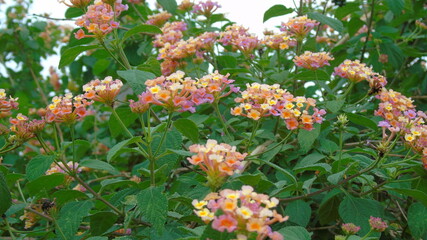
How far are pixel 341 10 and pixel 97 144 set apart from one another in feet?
5.11

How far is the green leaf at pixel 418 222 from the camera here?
1.31m

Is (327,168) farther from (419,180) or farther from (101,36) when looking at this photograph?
(101,36)

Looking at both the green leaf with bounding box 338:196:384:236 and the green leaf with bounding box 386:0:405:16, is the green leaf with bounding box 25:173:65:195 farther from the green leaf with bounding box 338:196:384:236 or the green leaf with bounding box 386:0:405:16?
the green leaf with bounding box 386:0:405:16

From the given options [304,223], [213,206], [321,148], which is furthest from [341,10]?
[213,206]

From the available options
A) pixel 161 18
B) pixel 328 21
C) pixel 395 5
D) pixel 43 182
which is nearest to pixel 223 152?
pixel 43 182

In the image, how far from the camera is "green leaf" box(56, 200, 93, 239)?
1.15 metres

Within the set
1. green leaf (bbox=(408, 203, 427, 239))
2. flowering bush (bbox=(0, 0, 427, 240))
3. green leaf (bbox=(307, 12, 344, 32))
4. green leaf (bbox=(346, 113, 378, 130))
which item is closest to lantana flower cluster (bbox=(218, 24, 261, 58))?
flowering bush (bbox=(0, 0, 427, 240))

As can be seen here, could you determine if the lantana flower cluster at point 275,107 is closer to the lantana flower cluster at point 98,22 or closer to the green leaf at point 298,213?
the green leaf at point 298,213

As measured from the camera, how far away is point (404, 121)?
122cm

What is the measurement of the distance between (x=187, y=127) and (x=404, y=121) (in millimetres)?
582

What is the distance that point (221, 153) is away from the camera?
0.91m

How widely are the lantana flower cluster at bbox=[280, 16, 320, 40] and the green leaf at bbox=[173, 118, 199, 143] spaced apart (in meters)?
0.65

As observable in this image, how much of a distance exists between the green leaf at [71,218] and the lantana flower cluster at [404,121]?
2.70ft

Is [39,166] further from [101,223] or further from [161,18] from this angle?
[161,18]
